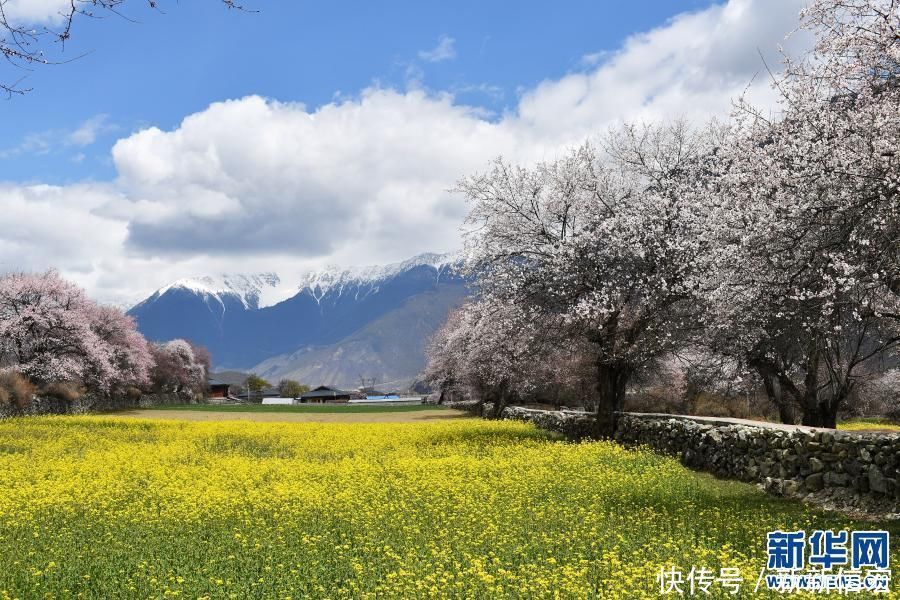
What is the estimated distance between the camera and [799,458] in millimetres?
17516

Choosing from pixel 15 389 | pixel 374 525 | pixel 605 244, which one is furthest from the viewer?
pixel 15 389

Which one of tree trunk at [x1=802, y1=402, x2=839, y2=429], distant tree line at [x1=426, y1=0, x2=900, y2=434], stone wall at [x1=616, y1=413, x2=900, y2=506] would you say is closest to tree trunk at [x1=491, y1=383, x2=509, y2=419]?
distant tree line at [x1=426, y1=0, x2=900, y2=434]

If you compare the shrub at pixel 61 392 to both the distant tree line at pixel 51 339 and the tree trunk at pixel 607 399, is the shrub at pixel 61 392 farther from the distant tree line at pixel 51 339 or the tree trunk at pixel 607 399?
the tree trunk at pixel 607 399

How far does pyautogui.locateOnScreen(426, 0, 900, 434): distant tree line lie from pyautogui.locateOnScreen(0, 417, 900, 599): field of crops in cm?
511

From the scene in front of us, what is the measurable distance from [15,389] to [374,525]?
48219 millimetres

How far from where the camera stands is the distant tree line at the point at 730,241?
1390 cm

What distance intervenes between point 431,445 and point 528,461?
7.84 m

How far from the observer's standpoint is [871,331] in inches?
989

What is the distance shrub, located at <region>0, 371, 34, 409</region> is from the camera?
162ft

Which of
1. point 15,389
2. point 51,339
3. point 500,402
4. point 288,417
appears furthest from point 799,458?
point 51,339

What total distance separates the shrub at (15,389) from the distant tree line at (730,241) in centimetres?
3738

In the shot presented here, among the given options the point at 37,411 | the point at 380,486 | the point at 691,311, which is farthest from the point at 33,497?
the point at 37,411

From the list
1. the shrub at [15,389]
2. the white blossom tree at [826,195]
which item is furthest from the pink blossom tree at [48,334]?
the white blossom tree at [826,195]

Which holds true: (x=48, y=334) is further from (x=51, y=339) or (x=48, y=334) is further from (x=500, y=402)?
(x=500, y=402)
